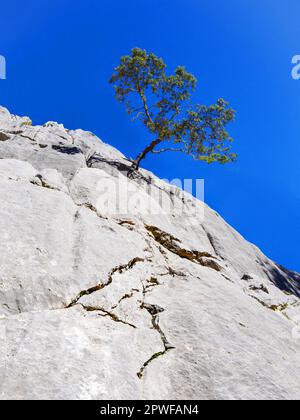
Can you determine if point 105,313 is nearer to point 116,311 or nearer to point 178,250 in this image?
point 116,311

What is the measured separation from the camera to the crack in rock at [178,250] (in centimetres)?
1627

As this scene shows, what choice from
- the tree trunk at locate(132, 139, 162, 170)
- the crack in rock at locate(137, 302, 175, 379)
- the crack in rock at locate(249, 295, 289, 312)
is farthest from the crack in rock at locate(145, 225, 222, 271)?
the tree trunk at locate(132, 139, 162, 170)

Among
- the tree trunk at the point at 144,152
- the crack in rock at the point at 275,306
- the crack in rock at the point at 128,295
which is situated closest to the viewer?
the crack in rock at the point at 128,295

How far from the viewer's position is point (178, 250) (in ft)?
53.4

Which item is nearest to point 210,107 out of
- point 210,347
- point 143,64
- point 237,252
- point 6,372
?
point 143,64

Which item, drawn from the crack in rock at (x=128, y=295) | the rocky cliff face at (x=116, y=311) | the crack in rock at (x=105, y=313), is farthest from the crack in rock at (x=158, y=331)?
the crack in rock at (x=105, y=313)

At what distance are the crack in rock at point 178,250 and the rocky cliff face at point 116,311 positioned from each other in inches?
2.4

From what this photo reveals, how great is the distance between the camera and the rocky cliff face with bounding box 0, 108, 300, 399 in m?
7.99

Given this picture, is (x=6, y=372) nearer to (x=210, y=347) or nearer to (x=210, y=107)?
(x=210, y=347)

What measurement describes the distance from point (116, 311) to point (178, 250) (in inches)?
250

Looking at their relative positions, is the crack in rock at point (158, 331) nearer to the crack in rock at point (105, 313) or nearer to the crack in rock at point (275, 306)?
the crack in rock at point (105, 313)

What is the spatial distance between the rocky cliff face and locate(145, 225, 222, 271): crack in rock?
0.06 m

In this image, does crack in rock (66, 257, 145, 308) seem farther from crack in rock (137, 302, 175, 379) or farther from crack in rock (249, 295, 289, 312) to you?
crack in rock (249, 295, 289, 312)

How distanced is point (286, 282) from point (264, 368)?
25.6 m
